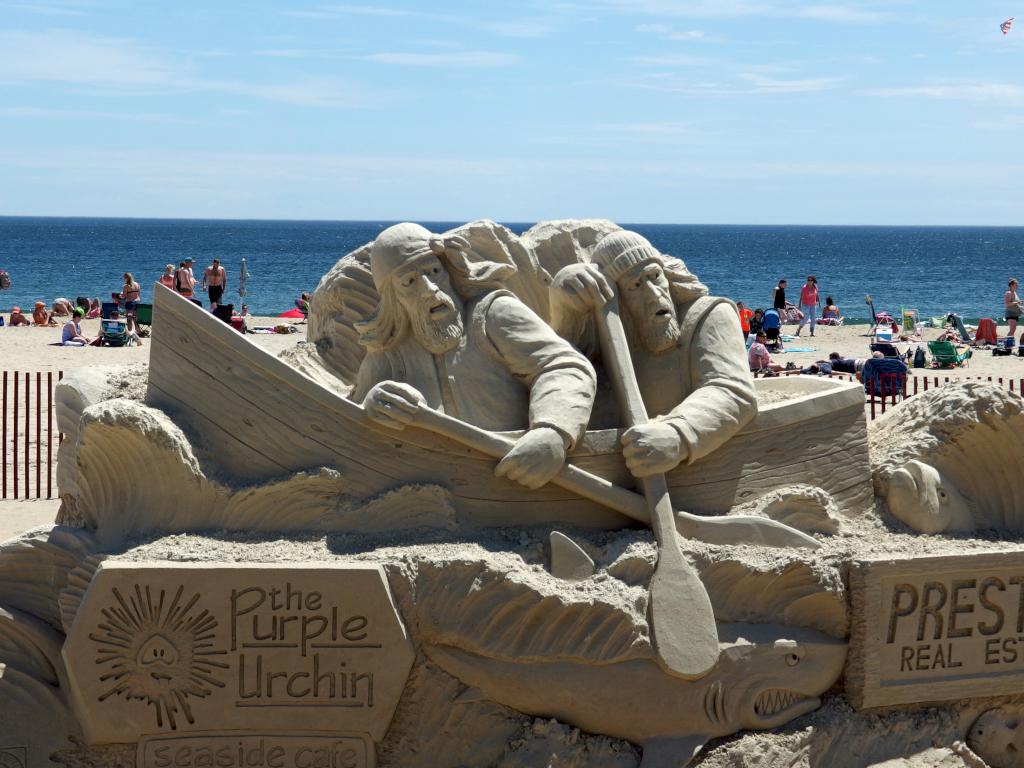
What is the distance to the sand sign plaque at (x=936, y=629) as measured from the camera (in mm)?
4766

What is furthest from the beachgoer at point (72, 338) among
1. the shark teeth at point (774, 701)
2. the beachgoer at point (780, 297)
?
the shark teeth at point (774, 701)

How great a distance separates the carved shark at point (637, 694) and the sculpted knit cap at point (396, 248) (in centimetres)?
141

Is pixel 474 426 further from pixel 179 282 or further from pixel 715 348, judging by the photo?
pixel 179 282

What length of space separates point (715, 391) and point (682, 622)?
890mm

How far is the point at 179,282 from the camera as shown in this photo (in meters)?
17.0

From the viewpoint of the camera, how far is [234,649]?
4418 millimetres

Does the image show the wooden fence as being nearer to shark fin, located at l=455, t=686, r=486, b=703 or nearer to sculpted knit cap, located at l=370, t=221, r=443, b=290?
sculpted knit cap, located at l=370, t=221, r=443, b=290

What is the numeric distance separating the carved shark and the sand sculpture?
0.03ft

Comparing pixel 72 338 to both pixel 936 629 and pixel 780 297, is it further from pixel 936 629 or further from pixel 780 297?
pixel 936 629

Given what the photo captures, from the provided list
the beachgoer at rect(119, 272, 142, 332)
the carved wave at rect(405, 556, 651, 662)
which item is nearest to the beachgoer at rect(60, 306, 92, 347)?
the beachgoer at rect(119, 272, 142, 332)

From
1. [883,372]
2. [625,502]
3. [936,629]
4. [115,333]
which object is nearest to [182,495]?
[625,502]

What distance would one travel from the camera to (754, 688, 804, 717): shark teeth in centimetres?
→ 469

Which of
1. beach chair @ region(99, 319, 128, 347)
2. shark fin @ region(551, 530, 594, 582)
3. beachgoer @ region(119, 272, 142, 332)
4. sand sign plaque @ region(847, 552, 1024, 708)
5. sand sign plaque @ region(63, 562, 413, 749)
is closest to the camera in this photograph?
sand sign plaque @ region(63, 562, 413, 749)

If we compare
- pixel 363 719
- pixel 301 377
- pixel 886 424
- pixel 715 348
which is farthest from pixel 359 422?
pixel 886 424
